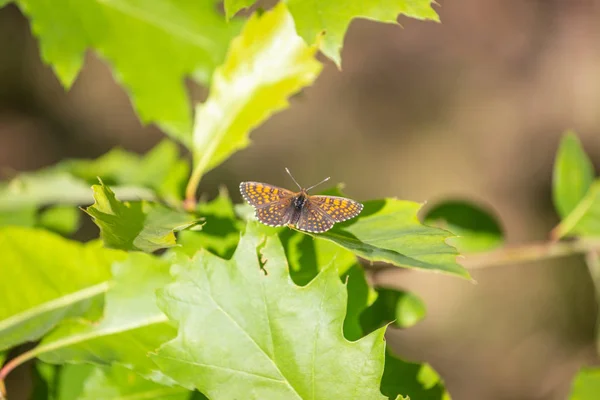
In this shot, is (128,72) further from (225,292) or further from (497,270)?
(497,270)

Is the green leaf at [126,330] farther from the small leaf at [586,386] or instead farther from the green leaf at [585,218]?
the green leaf at [585,218]

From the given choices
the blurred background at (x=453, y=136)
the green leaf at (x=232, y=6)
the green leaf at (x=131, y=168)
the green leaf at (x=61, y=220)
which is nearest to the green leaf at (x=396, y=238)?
the green leaf at (x=232, y=6)

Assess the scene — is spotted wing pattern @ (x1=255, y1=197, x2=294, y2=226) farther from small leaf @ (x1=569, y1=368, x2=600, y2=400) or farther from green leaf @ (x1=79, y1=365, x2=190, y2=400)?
small leaf @ (x1=569, y1=368, x2=600, y2=400)

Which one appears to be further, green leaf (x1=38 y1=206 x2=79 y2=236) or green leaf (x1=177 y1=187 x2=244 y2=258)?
green leaf (x1=38 y1=206 x2=79 y2=236)

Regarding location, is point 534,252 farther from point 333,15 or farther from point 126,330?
point 126,330

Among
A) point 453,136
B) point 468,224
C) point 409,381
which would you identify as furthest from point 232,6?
point 453,136

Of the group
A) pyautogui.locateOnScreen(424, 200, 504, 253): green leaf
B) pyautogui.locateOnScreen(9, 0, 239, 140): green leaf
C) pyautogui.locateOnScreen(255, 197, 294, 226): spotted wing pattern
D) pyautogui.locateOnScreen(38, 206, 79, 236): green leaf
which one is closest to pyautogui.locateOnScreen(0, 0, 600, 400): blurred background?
pyautogui.locateOnScreen(424, 200, 504, 253): green leaf
